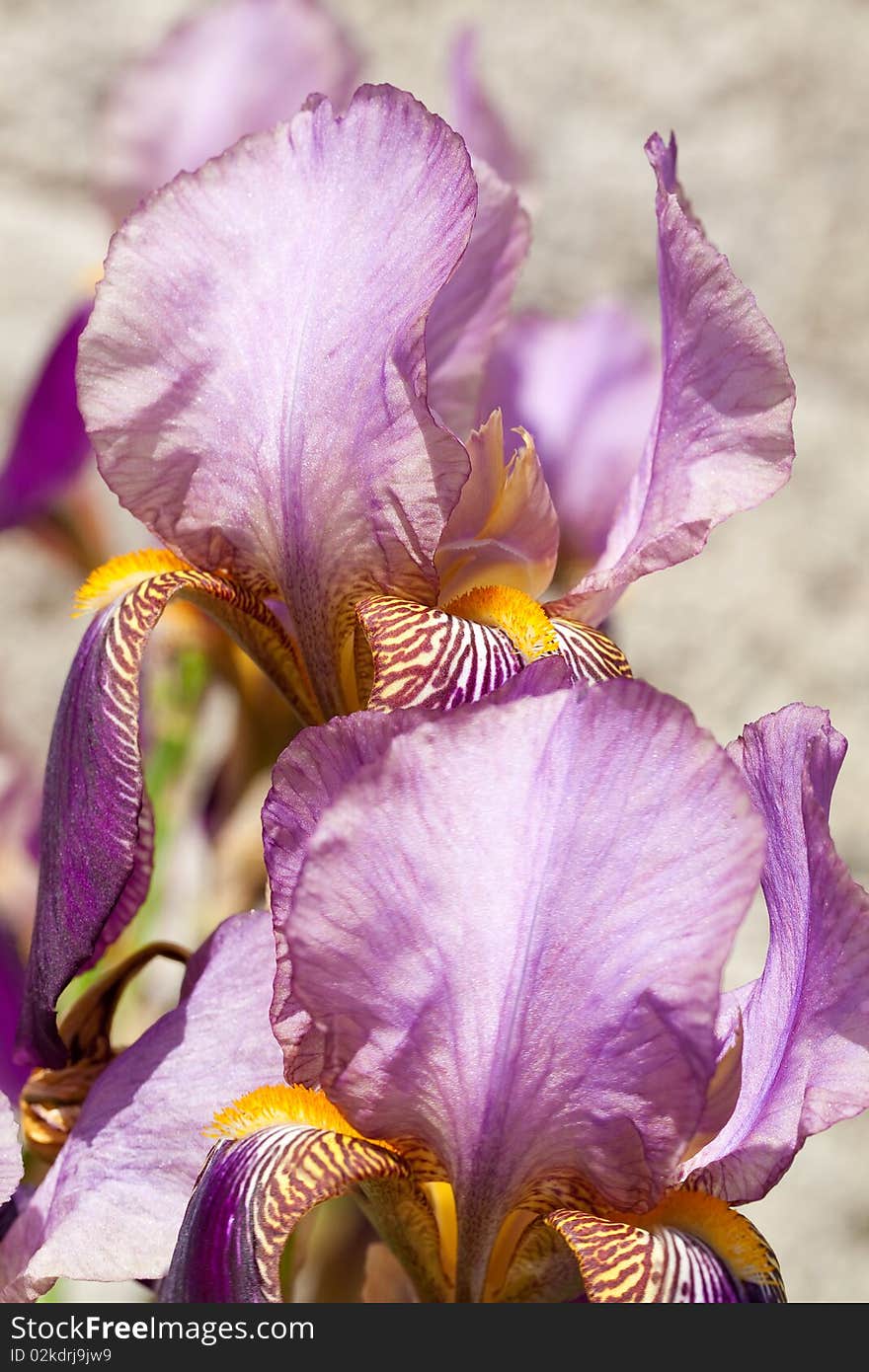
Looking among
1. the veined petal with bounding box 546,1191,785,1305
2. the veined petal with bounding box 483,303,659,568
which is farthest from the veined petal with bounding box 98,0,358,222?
the veined petal with bounding box 546,1191,785,1305

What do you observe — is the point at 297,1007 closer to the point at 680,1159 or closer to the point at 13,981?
the point at 680,1159

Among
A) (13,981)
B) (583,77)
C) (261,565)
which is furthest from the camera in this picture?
(583,77)

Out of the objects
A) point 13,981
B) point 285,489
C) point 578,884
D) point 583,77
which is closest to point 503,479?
point 285,489

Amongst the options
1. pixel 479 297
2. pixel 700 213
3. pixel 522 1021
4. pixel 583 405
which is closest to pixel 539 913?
pixel 522 1021

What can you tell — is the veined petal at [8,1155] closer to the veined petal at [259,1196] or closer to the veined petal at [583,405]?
the veined petal at [259,1196]

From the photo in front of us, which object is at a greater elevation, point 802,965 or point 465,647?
point 465,647

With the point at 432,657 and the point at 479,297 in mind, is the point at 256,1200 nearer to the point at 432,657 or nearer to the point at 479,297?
the point at 432,657

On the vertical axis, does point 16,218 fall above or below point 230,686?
above
